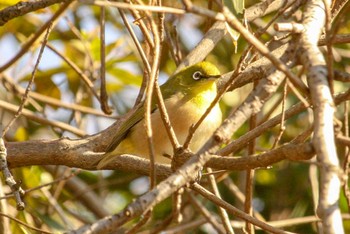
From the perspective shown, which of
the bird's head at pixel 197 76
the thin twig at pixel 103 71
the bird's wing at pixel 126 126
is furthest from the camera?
the bird's head at pixel 197 76

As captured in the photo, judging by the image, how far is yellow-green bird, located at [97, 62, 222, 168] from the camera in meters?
3.88

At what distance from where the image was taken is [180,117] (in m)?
3.97

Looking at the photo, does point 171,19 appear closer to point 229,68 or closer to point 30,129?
point 229,68

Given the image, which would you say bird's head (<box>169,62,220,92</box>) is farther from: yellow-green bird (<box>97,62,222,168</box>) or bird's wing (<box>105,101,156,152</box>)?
bird's wing (<box>105,101,156,152</box>)

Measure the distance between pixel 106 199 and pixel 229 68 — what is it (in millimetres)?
1299

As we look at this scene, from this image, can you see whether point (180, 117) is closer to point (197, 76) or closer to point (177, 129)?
point (177, 129)

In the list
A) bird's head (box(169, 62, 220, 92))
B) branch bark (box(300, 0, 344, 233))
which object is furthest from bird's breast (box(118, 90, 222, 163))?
branch bark (box(300, 0, 344, 233))

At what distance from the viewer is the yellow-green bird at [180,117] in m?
3.88

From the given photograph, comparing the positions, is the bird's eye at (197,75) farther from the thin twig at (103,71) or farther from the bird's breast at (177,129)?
the thin twig at (103,71)

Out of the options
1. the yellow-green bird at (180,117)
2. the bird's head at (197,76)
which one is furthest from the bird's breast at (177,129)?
the bird's head at (197,76)

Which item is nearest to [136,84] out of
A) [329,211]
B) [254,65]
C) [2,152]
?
[254,65]

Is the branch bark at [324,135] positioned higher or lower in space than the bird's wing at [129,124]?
lower

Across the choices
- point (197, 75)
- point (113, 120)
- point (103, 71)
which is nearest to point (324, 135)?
point (103, 71)

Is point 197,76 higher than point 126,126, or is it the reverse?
point 197,76
